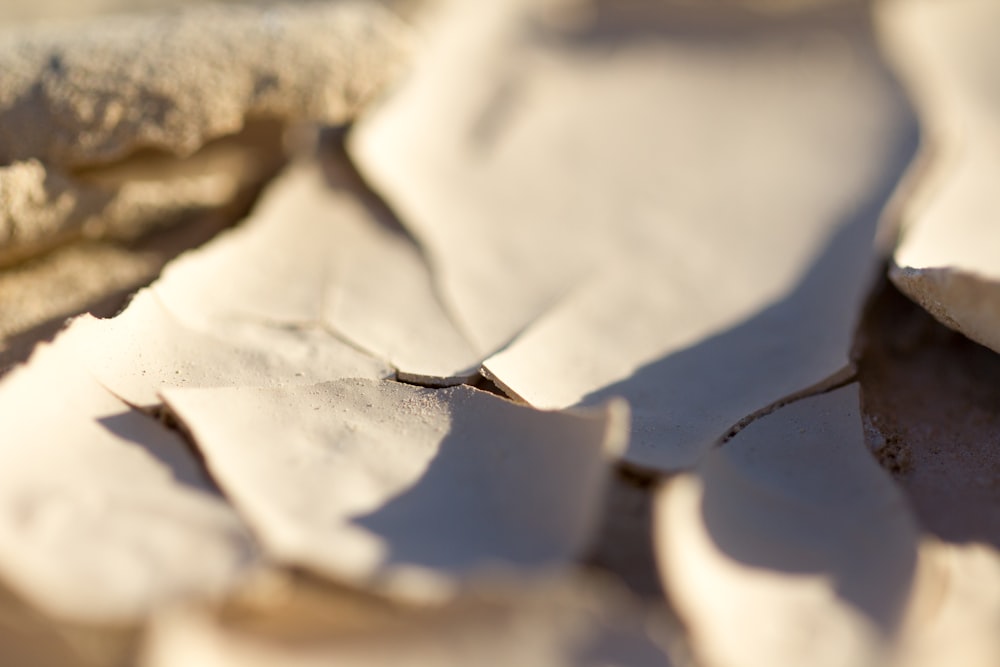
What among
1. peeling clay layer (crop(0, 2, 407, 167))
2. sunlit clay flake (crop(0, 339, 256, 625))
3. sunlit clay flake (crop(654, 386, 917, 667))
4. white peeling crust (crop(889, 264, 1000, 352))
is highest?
peeling clay layer (crop(0, 2, 407, 167))

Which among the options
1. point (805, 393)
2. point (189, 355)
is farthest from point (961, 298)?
point (189, 355)

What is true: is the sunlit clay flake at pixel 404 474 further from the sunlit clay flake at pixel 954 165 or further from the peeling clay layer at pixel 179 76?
the peeling clay layer at pixel 179 76

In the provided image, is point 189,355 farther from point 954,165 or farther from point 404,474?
point 954,165

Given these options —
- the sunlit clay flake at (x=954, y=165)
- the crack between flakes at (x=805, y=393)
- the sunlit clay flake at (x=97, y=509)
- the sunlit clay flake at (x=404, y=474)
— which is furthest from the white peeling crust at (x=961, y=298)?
the sunlit clay flake at (x=97, y=509)

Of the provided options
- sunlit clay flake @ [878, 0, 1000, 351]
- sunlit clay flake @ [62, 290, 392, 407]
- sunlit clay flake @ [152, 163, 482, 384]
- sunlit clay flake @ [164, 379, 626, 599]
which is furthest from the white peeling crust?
sunlit clay flake @ [62, 290, 392, 407]

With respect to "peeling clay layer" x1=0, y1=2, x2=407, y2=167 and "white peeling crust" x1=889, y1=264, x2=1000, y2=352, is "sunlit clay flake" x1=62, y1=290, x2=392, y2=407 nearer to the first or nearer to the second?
"peeling clay layer" x1=0, y1=2, x2=407, y2=167

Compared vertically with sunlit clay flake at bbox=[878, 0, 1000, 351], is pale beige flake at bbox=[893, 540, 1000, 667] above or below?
below
